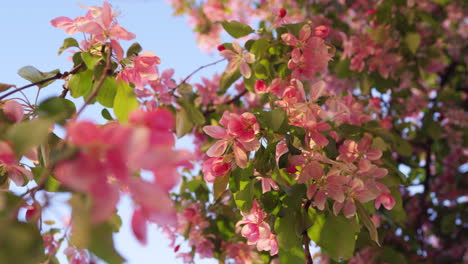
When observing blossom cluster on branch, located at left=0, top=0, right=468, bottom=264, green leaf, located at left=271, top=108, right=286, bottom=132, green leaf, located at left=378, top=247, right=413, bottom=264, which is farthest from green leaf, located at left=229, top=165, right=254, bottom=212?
green leaf, located at left=378, top=247, right=413, bottom=264

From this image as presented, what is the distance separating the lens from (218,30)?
3457 millimetres

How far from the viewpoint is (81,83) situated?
937 millimetres

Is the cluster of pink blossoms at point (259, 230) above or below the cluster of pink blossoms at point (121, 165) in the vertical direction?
below

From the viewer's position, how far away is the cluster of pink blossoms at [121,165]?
1.13 ft

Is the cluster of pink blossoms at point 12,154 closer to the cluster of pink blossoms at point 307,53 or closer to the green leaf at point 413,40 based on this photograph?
the cluster of pink blossoms at point 307,53

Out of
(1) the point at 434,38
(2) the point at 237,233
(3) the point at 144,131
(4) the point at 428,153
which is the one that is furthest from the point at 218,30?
(3) the point at 144,131

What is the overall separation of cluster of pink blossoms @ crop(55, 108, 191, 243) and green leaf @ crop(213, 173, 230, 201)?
0.49 m

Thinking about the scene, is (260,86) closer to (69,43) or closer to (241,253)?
(69,43)

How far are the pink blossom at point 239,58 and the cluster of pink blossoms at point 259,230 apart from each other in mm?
364

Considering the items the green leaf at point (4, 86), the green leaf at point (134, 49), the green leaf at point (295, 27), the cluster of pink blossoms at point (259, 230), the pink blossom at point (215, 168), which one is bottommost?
the cluster of pink blossoms at point (259, 230)

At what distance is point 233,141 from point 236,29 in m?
0.40

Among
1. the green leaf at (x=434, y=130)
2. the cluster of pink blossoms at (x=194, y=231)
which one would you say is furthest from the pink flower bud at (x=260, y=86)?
the green leaf at (x=434, y=130)

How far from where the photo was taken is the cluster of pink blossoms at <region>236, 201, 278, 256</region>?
914mm

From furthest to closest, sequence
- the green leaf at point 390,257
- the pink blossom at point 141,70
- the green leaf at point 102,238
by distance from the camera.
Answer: the green leaf at point 390,257 < the pink blossom at point 141,70 < the green leaf at point 102,238
